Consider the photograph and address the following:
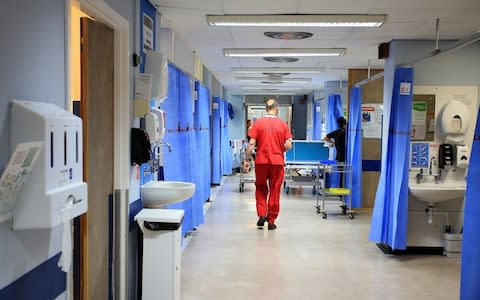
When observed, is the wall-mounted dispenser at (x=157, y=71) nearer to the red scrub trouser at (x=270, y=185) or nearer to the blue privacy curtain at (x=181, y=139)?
the blue privacy curtain at (x=181, y=139)

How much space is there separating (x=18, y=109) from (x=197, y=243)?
3983mm

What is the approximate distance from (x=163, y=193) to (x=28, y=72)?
204cm

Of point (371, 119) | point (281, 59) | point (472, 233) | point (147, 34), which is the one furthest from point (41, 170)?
point (371, 119)

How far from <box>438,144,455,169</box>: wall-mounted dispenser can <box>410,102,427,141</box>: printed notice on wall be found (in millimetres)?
251

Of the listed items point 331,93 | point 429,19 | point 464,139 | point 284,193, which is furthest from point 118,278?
point 331,93

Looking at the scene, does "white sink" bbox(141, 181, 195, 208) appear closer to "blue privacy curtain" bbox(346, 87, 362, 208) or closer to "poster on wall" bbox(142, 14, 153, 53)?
"poster on wall" bbox(142, 14, 153, 53)

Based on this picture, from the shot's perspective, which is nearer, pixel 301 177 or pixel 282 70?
pixel 282 70

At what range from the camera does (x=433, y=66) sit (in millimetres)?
5184

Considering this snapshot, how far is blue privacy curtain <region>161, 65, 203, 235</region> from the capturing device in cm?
453

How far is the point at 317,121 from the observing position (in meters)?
12.4

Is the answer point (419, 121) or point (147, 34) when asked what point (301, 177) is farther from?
point (147, 34)

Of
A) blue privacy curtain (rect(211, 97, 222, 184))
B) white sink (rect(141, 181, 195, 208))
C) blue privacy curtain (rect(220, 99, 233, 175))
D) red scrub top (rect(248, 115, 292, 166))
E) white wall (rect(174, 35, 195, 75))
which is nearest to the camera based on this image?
white sink (rect(141, 181, 195, 208))

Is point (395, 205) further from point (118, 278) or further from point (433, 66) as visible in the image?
point (118, 278)

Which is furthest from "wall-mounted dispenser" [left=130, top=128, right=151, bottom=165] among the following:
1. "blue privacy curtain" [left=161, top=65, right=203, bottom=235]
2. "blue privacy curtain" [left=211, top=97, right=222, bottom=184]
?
"blue privacy curtain" [left=211, top=97, right=222, bottom=184]
